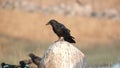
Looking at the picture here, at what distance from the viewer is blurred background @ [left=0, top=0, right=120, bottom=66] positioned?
3266 cm

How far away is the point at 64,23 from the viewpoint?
153 ft

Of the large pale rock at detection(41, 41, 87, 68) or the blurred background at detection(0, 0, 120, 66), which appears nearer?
the large pale rock at detection(41, 41, 87, 68)

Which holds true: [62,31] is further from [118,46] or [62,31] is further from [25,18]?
[25,18]

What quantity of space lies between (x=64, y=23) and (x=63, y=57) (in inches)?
1090

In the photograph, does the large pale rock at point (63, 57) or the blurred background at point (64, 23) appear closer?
the large pale rock at point (63, 57)

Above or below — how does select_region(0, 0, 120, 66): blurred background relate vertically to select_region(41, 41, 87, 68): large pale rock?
above

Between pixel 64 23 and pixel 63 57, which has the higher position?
pixel 64 23

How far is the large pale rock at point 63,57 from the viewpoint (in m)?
18.8

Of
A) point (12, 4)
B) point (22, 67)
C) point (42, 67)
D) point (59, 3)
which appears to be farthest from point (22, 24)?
point (42, 67)

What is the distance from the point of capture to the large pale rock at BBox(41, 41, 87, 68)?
18.8 m

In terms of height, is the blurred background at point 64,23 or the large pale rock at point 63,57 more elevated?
the blurred background at point 64,23

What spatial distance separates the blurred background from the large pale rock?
705 cm

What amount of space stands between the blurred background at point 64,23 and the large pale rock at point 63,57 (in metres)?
7.05

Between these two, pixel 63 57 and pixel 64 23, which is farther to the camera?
pixel 64 23
